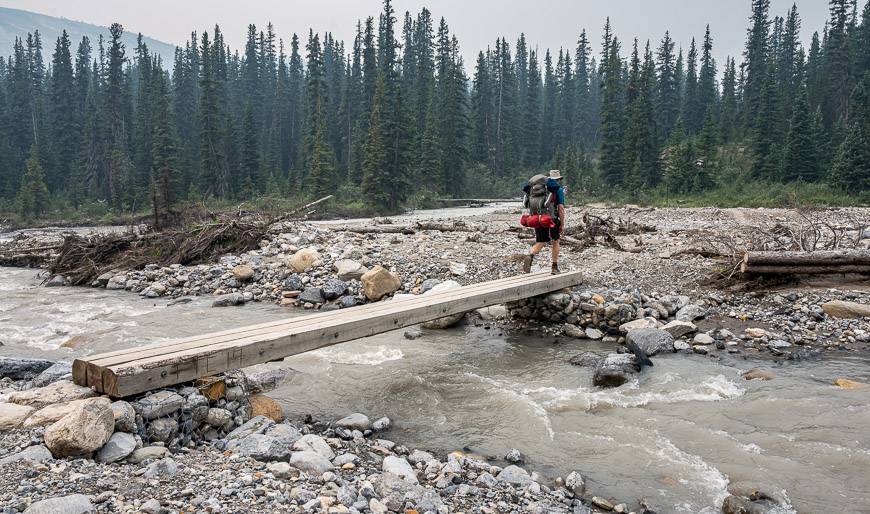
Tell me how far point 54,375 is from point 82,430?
175cm

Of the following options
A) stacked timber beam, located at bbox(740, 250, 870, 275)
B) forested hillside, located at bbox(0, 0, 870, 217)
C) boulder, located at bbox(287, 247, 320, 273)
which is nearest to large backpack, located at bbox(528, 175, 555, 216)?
stacked timber beam, located at bbox(740, 250, 870, 275)

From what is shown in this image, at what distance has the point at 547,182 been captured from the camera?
9227mm

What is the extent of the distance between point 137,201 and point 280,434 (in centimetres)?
4412

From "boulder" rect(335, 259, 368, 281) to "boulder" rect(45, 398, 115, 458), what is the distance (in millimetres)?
8284

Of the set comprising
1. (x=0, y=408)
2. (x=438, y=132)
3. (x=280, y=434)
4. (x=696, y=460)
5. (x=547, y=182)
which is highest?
(x=438, y=132)

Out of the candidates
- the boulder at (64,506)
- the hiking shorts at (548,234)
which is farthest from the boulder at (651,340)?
the boulder at (64,506)

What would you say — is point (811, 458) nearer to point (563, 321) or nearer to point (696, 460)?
point (696, 460)

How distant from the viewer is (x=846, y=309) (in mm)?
8555

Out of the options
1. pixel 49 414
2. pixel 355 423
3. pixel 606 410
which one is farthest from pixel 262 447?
pixel 606 410

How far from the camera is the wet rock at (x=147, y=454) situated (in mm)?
3896

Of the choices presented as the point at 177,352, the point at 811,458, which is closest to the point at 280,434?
the point at 177,352

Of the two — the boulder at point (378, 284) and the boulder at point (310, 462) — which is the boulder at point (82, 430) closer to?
the boulder at point (310, 462)

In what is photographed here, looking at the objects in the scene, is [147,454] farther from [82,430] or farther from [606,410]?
[606,410]

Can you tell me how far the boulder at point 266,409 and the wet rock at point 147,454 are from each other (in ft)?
4.57
